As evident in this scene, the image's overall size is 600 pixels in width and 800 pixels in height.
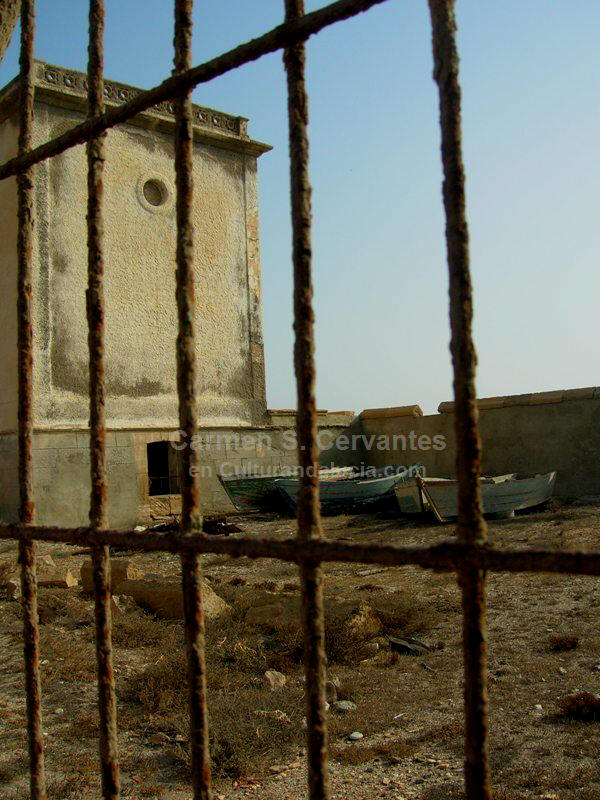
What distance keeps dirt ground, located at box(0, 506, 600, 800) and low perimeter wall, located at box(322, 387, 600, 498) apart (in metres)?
6.83

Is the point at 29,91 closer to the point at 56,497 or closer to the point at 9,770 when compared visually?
the point at 9,770

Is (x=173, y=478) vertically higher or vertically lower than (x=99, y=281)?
lower

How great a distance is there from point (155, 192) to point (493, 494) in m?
10.1

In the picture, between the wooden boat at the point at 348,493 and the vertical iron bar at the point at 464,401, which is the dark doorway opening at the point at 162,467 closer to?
the wooden boat at the point at 348,493

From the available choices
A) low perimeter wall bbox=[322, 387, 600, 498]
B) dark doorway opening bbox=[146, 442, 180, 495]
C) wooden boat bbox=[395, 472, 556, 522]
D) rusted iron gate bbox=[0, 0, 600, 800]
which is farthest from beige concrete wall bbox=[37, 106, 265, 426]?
rusted iron gate bbox=[0, 0, 600, 800]

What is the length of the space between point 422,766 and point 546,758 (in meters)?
0.68

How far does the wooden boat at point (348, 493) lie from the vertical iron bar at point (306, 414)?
14.2m

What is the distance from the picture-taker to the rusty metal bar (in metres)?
1.57

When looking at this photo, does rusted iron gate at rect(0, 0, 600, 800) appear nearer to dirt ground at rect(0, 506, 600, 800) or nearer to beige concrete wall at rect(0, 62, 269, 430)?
dirt ground at rect(0, 506, 600, 800)

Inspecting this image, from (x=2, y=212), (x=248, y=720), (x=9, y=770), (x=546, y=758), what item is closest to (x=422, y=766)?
(x=546, y=758)

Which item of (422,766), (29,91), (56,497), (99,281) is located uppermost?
(29,91)

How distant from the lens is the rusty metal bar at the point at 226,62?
1572 mm

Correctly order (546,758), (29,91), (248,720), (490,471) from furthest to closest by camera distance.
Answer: (490,471) < (248,720) < (546,758) < (29,91)

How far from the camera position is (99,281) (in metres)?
2.13
